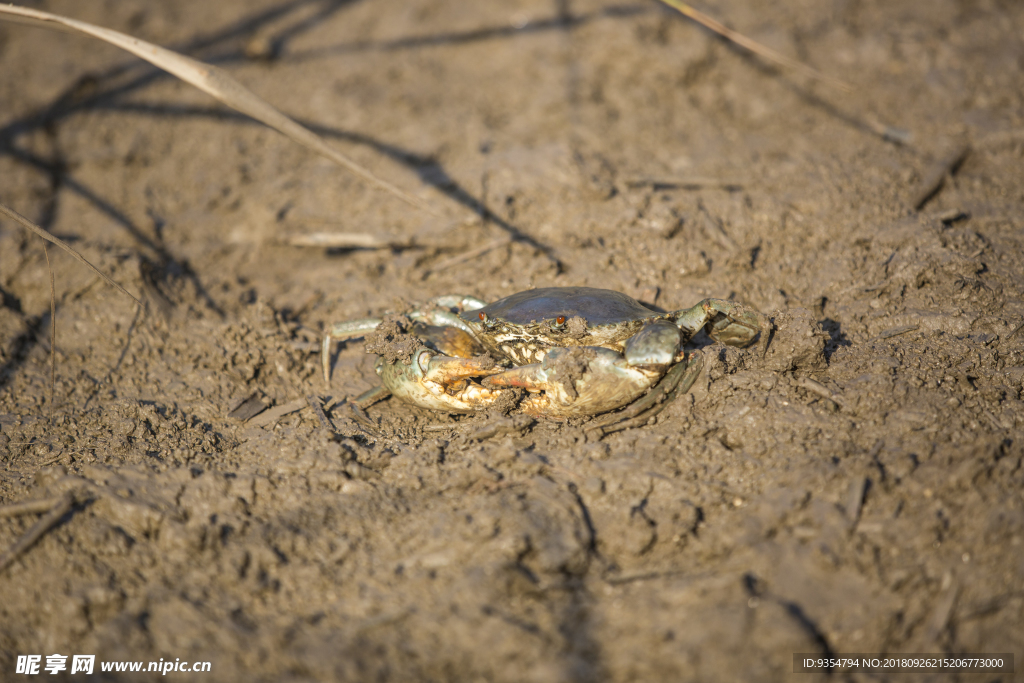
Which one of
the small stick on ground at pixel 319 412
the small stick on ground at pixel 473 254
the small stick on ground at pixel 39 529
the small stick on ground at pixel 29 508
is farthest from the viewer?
the small stick on ground at pixel 473 254

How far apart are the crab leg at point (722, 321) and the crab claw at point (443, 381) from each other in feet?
3.99

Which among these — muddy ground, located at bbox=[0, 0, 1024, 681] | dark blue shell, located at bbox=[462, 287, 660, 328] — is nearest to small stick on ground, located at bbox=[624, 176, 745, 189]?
muddy ground, located at bbox=[0, 0, 1024, 681]

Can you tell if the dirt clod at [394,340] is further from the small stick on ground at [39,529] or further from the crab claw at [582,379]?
the small stick on ground at [39,529]

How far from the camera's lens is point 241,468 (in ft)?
12.3

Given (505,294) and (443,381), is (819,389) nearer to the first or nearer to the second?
(443,381)

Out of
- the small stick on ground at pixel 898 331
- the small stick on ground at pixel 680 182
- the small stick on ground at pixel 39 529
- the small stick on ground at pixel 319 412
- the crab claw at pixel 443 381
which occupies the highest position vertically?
the small stick on ground at pixel 680 182

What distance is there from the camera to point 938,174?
5574 mm

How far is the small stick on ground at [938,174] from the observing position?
535cm

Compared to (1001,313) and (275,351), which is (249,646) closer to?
(275,351)

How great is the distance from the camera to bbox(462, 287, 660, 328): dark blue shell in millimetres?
3922

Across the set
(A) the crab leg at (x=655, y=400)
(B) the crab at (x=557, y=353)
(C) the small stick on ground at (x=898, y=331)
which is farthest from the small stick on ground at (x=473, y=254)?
(C) the small stick on ground at (x=898, y=331)

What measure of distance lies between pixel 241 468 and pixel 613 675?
2.36m

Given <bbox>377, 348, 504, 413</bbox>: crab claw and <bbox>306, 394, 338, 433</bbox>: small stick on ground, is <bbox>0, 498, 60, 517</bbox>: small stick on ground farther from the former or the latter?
<bbox>377, 348, 504, 413</bbox>: crab claw

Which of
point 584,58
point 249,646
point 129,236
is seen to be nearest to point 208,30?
point 129,236
